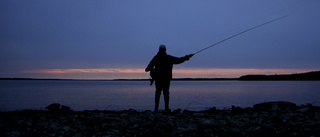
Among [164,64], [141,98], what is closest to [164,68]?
[164,64]

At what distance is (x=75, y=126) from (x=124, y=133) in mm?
1627

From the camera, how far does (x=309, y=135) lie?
4816 millimetres

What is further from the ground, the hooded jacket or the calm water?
the hooded jacket

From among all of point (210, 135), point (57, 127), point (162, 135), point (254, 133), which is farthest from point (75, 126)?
point (254, 133)

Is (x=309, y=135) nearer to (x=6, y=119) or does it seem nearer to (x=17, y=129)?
(x=17, y=129)

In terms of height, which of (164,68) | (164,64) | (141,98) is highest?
(164,64)

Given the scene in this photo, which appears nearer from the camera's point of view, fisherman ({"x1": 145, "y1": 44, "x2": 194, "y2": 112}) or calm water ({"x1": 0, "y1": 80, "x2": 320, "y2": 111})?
fisherman ({"x1": 145, "y1": 44, "x2": 194, "y2": 112})

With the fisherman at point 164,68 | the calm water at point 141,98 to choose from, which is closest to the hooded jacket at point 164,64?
the fisherman at point 164,68

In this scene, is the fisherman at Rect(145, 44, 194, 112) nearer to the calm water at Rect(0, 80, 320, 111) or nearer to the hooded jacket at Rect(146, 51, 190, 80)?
the hooded jacket at Rect(146, 51, 190, 80)

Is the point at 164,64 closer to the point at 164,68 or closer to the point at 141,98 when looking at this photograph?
the point at 164,68

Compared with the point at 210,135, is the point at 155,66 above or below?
above

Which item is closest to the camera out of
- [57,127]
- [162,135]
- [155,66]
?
[162,135]

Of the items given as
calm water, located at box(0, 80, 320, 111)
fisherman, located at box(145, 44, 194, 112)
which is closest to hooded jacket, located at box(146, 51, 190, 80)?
fisherman, located at box(145, 44, 194, 112)

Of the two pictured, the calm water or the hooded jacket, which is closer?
the hooded jacket
